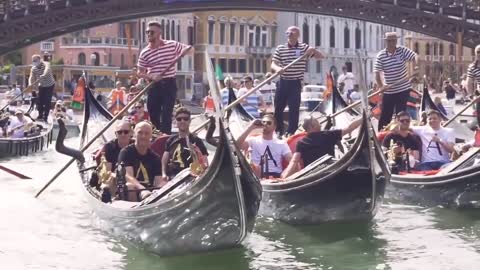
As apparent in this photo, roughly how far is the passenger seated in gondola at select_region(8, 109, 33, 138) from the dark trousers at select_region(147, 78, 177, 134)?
128 inches

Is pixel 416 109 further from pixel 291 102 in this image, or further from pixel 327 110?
pixel 291 102

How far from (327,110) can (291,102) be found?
1450 millimetres

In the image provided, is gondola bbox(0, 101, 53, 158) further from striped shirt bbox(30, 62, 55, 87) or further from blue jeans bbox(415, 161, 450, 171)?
blue jeans bbox(415, 161, 450, 171)

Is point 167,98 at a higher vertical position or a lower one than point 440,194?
higher

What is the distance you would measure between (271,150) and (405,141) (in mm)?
934

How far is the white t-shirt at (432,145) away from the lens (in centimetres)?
587

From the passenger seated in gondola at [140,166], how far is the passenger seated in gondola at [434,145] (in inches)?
72.1

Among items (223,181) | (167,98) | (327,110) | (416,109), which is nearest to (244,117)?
(327,110)

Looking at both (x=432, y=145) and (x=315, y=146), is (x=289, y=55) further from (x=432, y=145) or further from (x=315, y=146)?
(x=315, y=146)

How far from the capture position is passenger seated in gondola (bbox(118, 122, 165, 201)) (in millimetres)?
4508

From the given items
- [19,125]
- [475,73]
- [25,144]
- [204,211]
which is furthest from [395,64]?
[19,125]

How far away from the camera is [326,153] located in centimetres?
511

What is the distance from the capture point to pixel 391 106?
6.81m

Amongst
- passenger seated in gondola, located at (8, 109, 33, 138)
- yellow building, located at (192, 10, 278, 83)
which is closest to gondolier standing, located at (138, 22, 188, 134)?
passenger seated in gondola, located at (8, 109, 33, 138)
